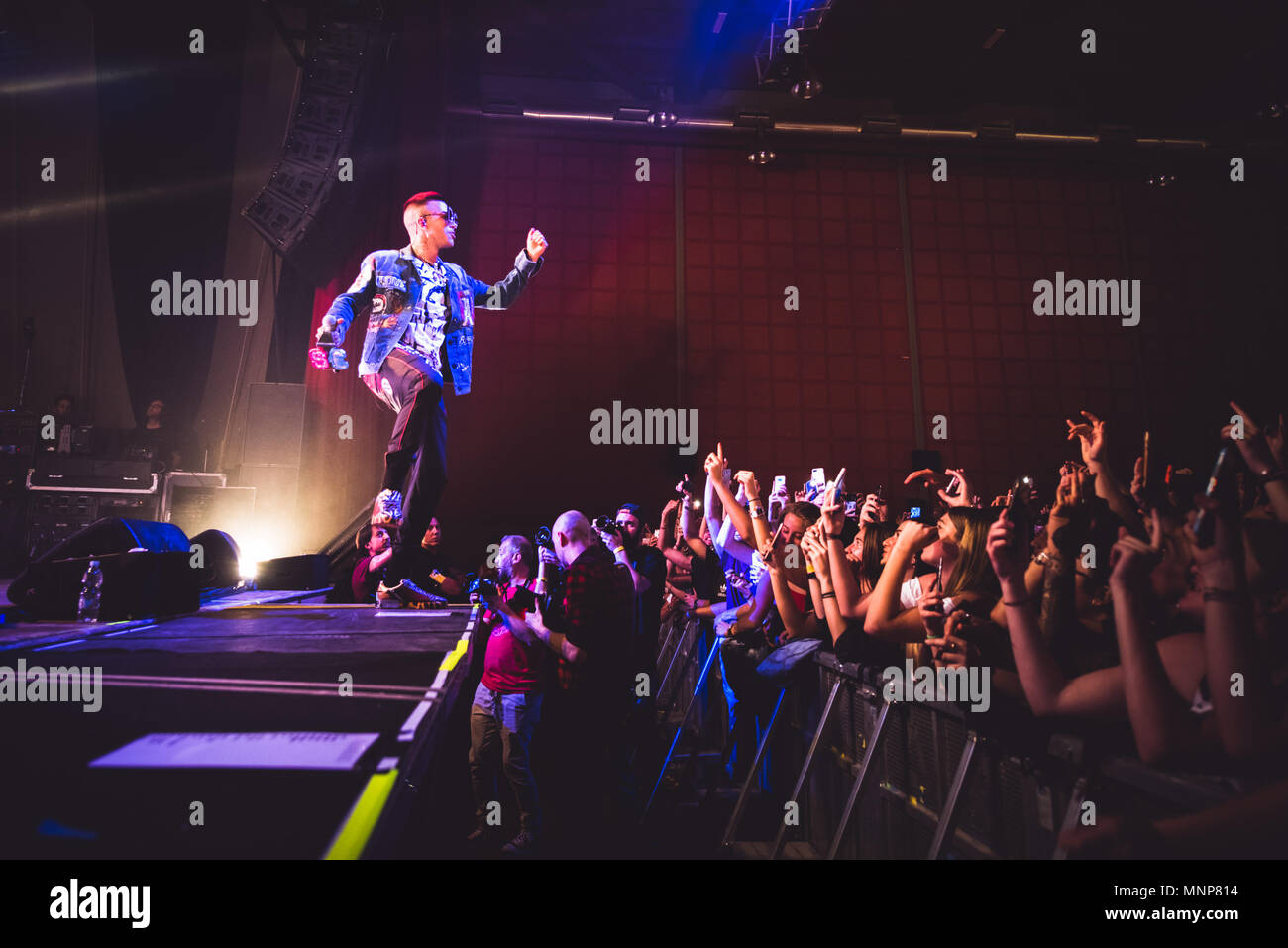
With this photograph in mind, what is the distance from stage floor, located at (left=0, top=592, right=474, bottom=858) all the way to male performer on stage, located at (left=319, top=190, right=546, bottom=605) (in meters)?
1.63

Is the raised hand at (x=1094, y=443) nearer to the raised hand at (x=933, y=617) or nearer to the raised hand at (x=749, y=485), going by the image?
the raised hand at (x=933, y=617)

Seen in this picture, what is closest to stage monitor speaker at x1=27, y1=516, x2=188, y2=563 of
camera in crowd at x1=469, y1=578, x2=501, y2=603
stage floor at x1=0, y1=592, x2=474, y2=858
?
stage floor at x1=0, y1=592, x2=474, y2=858

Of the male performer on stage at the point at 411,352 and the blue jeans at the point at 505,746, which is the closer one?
the blue jeans at the point at 505,746

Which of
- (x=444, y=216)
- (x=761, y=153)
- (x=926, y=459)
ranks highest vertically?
(x=761, y=153)

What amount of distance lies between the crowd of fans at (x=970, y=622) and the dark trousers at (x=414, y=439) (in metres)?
0.76

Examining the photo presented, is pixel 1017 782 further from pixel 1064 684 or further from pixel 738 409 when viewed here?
pixel 738 409

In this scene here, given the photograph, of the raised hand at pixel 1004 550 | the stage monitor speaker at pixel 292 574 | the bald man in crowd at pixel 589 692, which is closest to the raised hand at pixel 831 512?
the raised hand at pixel 1004 550

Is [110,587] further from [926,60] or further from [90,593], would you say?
[926,60]

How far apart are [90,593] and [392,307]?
2.05 metres

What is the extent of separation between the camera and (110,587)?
275 centimetres

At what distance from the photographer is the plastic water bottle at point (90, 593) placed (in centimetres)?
271

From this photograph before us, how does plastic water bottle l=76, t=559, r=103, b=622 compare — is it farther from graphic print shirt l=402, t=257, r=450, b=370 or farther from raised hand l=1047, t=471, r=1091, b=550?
raised hand l=1047, t=471, r=1091, b=550

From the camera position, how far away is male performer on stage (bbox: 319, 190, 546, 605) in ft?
12.3

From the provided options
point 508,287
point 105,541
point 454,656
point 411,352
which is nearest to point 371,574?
point 411,352
